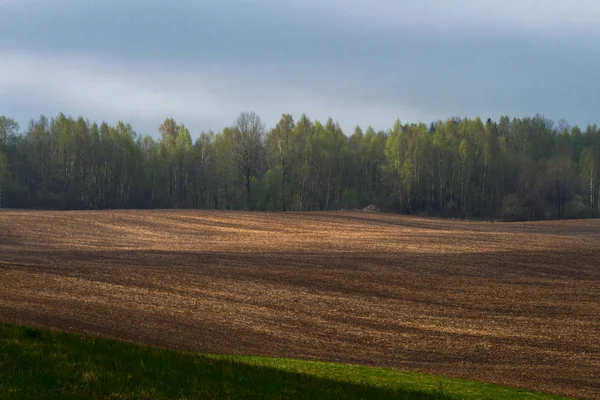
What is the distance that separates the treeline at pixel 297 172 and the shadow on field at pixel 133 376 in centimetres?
8287

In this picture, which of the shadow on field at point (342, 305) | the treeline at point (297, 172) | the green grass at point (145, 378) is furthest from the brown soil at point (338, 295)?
the treeline at point (297, 172)

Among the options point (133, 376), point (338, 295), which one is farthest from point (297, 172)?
point (133, 376)

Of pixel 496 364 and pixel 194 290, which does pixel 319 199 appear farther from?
pixel 496 364

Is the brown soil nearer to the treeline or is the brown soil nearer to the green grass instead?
the green grass

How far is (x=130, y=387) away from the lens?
11.2 m

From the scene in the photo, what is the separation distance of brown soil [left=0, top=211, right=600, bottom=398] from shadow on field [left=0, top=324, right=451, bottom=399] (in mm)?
5704

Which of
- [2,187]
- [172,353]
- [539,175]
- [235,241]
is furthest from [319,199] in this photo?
[172,353]

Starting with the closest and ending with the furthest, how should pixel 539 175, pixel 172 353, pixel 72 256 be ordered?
pixel 172 353, pixel 72 256, pixel 539 175

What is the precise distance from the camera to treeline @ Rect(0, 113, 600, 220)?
324 ft

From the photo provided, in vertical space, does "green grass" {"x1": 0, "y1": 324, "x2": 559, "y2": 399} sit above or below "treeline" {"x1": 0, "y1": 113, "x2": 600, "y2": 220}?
below

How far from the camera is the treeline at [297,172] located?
3885 inches

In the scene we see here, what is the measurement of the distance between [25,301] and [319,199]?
3217 inches

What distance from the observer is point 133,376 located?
1178 centimetres

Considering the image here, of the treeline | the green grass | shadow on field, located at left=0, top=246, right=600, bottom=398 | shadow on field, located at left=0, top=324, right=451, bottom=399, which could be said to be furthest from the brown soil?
the treeline
